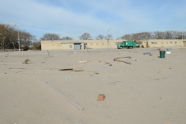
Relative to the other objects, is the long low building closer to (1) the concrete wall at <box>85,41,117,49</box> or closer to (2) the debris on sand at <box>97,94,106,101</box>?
(1) the concrete wall at <box>85,41,117,49</box>

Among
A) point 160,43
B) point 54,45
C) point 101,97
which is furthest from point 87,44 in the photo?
point 101,97

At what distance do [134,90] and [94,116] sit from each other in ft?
7.96

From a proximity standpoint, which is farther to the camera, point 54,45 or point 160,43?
point 160,43

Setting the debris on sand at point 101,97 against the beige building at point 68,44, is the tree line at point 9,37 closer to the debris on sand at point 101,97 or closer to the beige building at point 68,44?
the beige building at point 68,44

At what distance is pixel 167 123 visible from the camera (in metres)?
3.23

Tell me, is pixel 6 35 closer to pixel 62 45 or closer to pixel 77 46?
pixel 62 45

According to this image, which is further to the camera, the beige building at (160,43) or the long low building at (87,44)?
the beige building at (160,43)

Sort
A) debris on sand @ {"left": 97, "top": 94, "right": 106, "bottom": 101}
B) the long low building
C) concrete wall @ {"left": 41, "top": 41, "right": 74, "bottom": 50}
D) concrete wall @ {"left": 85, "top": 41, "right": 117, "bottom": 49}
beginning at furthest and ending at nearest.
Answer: concrete wall @ {"left": 85, "top": 41, "right": 117, "bottom": 49}
the long low building
concrete wall @ {"left": 41, "top": 41, "right": 74, "bottom": 50}
debris on sand @ {"left": 97, "top": 94, "right": 106, "bottom": 101}

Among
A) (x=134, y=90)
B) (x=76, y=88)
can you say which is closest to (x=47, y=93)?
(x=76, y=88)

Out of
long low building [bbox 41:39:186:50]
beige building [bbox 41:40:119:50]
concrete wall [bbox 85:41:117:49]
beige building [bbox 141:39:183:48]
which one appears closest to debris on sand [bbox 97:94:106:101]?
long low building [bbox 41:39:186:50]

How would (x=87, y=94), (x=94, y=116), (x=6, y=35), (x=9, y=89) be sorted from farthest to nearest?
(x=6, y=35)
(x=9, y=89)
(x=87, y=94)
(x=94, y=116)

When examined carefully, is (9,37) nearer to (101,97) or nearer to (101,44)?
(101,44)

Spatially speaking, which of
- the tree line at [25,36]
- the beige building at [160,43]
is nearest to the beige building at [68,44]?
the tree line at [25,36]

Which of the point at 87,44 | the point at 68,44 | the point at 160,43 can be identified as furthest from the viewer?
the point at 160,43
